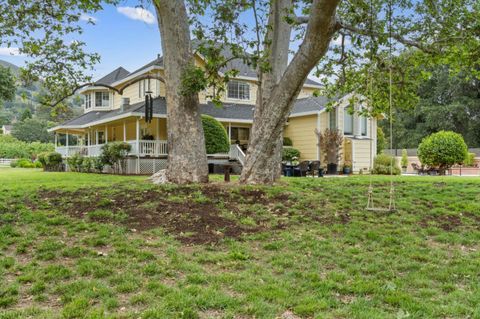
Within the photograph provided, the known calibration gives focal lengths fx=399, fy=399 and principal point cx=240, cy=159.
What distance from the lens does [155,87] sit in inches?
893

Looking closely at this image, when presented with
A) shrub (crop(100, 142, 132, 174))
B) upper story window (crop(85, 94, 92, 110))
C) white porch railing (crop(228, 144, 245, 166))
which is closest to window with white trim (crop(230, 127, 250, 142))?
white porch railing (crop(228, 144, 245, 166))

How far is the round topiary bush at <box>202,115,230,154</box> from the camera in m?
19.3

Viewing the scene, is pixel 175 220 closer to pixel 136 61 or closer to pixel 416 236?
pixel 416 236

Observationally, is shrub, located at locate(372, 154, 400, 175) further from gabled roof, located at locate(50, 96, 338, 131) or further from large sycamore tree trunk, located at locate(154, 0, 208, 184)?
large sycamore tree trunk, located at locate(154, 0, 208, 184)

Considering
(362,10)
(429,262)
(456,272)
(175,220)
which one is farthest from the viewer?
(362,10)

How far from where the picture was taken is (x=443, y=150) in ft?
70.7

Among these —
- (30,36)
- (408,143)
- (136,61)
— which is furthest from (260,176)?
(408,143)

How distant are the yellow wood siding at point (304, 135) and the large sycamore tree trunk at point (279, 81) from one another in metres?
12.0

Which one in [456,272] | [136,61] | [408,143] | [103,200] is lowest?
[456,272]

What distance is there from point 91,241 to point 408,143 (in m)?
46.1

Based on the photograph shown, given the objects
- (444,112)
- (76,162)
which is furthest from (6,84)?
(444,112)

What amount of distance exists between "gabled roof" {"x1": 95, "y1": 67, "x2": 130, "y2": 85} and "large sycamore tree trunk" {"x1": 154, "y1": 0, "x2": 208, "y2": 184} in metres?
17.9

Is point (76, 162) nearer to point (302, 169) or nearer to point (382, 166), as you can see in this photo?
point (302, 169)

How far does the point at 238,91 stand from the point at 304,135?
511cm
